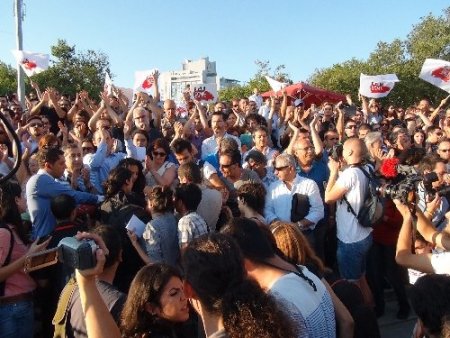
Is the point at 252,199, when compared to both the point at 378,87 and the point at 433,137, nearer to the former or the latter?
the point at 433,137

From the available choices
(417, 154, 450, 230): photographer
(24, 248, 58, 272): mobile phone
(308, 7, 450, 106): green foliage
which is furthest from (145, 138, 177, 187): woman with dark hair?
(308, 7, 450, 106): green foliage

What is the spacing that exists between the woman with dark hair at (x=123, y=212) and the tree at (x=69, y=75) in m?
20.3

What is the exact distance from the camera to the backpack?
4629 mm

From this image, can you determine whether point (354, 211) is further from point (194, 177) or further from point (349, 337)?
point (349, 337)

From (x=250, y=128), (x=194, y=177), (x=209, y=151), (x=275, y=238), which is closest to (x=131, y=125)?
(x=209, y=151)

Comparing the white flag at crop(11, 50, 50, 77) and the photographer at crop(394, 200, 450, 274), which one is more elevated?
the white flag at crop(11, 50, 50, 77)

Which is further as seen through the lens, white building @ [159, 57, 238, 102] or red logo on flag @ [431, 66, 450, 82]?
white building @ [159, 57, 238, 102]

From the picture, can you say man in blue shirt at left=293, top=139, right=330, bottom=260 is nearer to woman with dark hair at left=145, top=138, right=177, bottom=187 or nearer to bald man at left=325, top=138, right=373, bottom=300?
bald man at left=325, top=138, right=373, bottom=300

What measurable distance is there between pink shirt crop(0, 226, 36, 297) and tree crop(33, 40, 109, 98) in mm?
21261

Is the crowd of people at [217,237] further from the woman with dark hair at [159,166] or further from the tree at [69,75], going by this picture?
the tree at [69,75]

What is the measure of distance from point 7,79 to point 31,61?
65.9ft

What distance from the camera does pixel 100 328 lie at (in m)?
1.95

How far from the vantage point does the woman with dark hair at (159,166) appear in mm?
5207

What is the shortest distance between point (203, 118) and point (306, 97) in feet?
33.1
